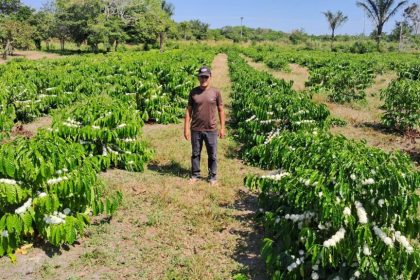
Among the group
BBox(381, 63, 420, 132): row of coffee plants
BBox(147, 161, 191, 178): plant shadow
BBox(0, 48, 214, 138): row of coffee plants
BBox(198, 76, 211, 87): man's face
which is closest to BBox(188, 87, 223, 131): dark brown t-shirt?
BBox(198, 76, 211, 87): man's face

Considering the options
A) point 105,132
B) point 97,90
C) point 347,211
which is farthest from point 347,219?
point 97,90

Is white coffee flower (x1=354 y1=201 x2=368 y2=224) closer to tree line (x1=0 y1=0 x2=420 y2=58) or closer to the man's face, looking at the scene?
the man's face

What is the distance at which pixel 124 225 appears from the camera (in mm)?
5359

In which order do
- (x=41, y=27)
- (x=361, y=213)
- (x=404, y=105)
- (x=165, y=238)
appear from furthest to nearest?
(x=41, y=27) → (x=404, y=105) → (x=165, y=238) → (x=361, y=213)

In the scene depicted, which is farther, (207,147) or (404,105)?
(404,105)

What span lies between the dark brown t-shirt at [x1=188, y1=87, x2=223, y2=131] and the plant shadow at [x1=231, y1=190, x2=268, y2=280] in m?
1.25

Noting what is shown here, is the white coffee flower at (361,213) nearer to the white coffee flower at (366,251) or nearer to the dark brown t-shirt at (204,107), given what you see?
the white coffee flower at (366,251)

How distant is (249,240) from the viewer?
5.09 m

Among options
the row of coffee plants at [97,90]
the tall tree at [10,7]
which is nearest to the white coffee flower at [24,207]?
the row of coffee plants at [97,90]

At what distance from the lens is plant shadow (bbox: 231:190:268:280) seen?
14.5 ft

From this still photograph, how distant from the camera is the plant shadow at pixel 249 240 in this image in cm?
442

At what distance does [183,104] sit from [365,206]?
1019 centimetres

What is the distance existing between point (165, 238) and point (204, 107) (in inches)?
92.4

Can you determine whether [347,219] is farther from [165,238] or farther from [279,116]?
[279,116]
